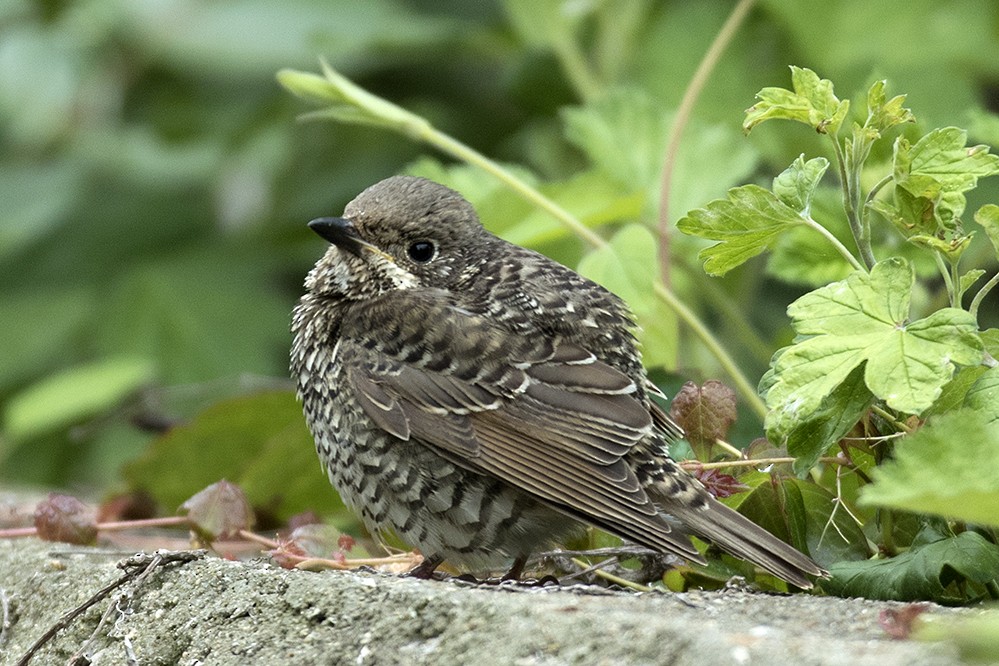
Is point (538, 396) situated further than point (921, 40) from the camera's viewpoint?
No

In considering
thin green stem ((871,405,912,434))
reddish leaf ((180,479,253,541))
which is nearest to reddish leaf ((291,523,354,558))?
reddish leaf ((180,479,253,541))

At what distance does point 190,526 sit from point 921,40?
376cm

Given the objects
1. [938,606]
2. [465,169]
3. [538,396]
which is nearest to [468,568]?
[538,396]

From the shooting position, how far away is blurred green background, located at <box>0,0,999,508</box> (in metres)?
4.79

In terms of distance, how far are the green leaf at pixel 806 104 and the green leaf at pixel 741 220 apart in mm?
136

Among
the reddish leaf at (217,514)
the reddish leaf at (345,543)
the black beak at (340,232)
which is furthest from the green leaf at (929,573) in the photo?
the black beak at (340,232)

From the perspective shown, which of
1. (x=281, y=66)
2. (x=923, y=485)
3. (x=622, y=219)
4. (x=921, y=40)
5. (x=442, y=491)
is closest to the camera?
(x=923, y=485)

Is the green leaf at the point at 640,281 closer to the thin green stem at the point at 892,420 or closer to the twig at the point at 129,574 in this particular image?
the thin green stem at the point at 892,420

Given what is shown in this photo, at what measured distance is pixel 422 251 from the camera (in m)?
3.53

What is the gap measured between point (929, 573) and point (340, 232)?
5.31 feet

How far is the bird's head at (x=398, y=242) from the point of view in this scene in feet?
11.3

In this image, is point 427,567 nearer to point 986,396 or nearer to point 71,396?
point 986,396

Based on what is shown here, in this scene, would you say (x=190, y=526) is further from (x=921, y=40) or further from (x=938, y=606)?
(x=921, y=40)

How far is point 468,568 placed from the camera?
3.14 meters
